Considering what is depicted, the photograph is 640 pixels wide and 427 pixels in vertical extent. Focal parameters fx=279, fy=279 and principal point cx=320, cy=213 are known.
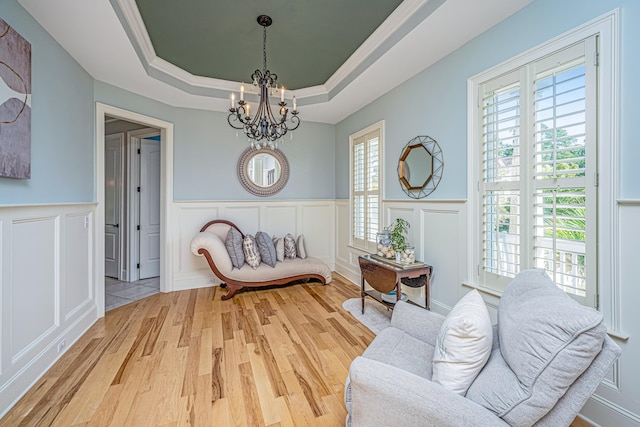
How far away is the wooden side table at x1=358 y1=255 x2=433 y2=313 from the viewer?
2545 mm

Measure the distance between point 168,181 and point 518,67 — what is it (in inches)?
156

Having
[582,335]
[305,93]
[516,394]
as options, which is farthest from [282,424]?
[305,93]

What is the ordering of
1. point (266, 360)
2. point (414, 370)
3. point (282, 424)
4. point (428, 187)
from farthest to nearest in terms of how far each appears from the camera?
1. point (428, 187)
2. point (266, 360)
3. point (282, 424)
4. point (414, 370)

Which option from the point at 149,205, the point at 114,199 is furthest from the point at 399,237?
the point at 114,199

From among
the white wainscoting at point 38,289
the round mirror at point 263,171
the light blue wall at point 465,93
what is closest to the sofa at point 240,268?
the round mirror at point 263,171

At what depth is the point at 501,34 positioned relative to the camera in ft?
6.82

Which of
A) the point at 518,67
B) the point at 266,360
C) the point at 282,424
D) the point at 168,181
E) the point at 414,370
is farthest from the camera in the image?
the point at 168,181

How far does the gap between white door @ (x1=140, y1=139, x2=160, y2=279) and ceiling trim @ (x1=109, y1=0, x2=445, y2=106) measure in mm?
1509

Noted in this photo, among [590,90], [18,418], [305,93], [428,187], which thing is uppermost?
[305,93]

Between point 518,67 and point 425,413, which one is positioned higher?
point 518,67

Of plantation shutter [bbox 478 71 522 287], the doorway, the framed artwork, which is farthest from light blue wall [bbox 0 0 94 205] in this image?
plantation shutter [bbox 478 71 522 287]

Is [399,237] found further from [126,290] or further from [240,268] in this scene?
[126,290]

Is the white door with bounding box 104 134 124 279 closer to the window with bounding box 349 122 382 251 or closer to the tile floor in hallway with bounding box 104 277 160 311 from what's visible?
the tile floor in hallway with bounding box 104 277 160 311

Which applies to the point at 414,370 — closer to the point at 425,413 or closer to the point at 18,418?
the point at 425,413
